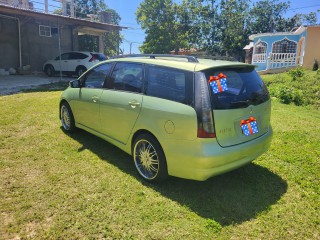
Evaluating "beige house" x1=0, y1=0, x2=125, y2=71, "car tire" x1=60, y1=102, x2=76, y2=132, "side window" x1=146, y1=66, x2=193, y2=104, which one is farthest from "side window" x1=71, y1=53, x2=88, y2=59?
"side window" x1=146, y1=66, x2=193, y2=104

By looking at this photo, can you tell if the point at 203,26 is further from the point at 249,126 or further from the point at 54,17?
the point at 249,126

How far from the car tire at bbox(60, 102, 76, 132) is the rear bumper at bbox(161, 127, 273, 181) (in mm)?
2756

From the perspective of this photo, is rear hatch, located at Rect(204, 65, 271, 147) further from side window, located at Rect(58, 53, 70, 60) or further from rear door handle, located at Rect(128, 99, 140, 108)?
side window, located at Rect(58, 53, 70, 60)

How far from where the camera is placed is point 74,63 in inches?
599

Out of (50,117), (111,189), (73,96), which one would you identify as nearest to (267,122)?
(111,189)

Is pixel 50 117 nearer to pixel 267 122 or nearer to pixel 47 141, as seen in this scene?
pixel 47 141

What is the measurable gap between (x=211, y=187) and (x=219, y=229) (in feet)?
2.73

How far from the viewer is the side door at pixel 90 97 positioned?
4508mm

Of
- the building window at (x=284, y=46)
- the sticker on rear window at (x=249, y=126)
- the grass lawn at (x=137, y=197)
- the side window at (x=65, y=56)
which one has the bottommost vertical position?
the grass lawn at (x=137, y=197)

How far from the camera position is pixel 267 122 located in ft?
12.3

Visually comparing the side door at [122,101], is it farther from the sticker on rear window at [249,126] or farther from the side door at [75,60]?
the side door at [75,60]

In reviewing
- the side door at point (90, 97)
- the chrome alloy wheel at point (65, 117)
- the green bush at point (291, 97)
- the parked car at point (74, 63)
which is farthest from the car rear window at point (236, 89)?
the parked car at point (74, 63)

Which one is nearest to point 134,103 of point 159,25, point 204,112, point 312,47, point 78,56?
point 204,112

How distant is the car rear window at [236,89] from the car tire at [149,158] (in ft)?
3.02
